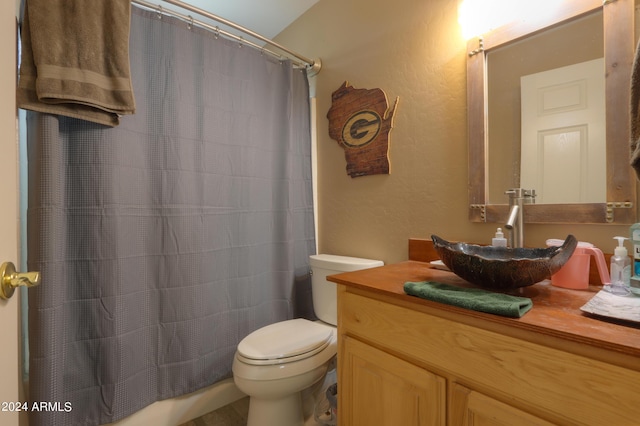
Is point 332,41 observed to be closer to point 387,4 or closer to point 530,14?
point 387,4

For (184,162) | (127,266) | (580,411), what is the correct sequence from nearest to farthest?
(580,411) < (127,266) < (184,162)

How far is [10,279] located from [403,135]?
1405 millimetres

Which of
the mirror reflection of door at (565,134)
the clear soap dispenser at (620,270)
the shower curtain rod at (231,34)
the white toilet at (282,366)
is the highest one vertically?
the shower curtain rod at (231,34)

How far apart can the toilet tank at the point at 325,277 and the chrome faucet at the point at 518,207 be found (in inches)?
24.2

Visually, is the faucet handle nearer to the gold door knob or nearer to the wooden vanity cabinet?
the wooden vanity cabinet

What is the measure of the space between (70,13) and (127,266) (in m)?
0.99

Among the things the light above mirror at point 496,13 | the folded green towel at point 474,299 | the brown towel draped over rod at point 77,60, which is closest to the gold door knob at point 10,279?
the brown towel draped over rod at point 77,60

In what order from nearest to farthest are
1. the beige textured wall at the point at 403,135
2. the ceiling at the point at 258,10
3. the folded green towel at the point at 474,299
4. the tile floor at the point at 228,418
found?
1. the folded green towel at the point at 474,299
2. the beige textured wall at the point at 403,135
3. the tile floor at the point at 228,418
4. the ceiling at the point at 258,10

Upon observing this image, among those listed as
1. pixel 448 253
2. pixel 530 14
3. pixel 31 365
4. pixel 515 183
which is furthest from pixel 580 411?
pixel 31 365

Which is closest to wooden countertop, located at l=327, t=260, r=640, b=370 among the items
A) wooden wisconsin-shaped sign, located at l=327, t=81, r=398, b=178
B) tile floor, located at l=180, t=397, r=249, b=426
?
wooden wisconsin-shaped sign, located at l=327, t=81, r=398, b=178

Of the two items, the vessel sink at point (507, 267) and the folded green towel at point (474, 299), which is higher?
the vessel sink at point (507, 267)

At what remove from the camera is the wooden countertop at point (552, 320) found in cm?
52

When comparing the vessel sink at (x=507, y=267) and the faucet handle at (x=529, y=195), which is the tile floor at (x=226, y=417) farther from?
the faucet handle at (x=529, y=195)

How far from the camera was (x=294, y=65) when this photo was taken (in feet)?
6.08
